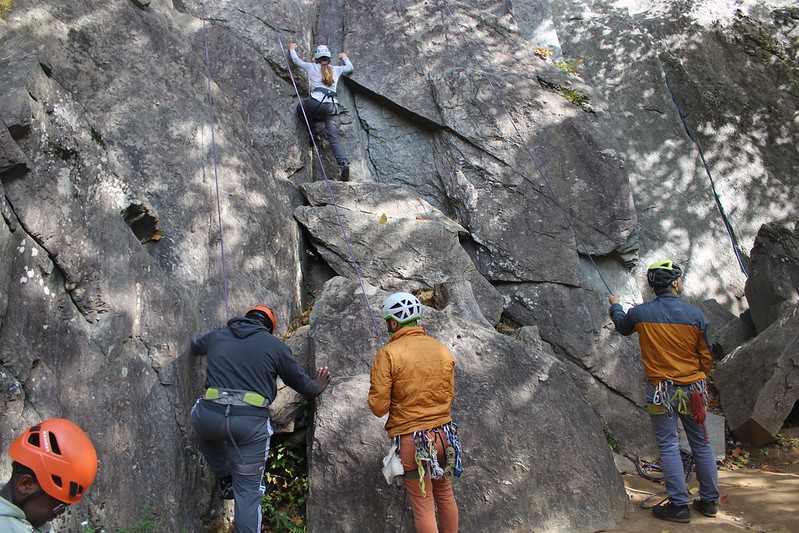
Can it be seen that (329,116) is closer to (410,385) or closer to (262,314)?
(262,314)

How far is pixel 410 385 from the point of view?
4.40 meters

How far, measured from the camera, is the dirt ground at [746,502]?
494 cm

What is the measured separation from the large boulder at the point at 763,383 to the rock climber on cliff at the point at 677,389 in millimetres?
2728

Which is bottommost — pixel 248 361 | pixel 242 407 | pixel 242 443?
pixel 242 443

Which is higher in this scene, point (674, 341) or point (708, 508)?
point (674, 341)

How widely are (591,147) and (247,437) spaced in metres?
7.05

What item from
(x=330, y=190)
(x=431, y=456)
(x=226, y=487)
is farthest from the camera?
(x=330, y=190)

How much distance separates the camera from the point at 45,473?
98.7 inches

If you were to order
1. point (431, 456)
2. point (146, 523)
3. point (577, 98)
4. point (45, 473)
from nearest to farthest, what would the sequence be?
point (45, 473)
point (431, 456)
point (146, 523)
point (577, 98)

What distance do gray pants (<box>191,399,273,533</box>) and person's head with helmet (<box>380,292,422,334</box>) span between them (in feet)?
4.11

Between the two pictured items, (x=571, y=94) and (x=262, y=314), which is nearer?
(x=262, y=314)

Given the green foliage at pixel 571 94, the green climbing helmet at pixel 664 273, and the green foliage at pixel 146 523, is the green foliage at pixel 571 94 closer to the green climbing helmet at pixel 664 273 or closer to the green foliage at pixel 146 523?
the green climbing helmet at pixel 664 273

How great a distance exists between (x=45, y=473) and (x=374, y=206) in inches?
242

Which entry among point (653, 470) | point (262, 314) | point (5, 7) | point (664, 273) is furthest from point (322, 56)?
point (653, 470)
